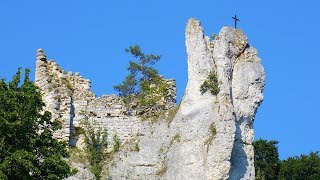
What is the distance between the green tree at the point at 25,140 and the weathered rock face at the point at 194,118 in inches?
238

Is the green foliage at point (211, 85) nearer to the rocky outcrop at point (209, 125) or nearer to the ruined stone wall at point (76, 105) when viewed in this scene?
the rocky outcrop at point (209, 125)

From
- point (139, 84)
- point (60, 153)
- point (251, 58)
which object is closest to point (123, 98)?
point (139, 84)

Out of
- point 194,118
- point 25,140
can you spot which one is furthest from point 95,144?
point 25,140

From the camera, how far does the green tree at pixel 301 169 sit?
6056 cm

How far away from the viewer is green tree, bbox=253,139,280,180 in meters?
60.9

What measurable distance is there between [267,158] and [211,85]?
77.8 feet

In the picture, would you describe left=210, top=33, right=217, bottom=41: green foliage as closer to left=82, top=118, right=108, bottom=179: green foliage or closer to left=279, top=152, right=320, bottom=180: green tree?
left=82, top=118, right=108, bottom=179: green foliage

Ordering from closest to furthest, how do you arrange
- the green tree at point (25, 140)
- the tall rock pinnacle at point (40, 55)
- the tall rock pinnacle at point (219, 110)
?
1. the green tree at point (25, 140)
2. the tall rock pinnacle at point (219, 110)
3. the tall rock pinnacle at point (40, 55)

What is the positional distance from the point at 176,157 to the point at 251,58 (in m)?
5.19

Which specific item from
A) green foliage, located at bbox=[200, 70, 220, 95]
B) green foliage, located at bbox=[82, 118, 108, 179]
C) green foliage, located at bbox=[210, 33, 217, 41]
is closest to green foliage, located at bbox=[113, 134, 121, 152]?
green foliage, located at bbox=[82, 118, 108, 179]

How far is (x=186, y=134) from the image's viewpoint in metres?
39.2

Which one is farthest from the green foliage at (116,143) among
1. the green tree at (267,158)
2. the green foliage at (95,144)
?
the green tree at (267,158)

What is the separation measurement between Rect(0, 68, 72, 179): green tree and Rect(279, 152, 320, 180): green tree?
2844 centimetres

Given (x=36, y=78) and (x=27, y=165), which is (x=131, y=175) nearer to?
(x=36, y=78)
